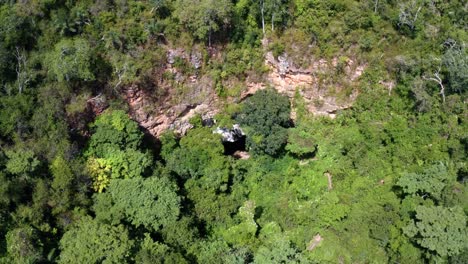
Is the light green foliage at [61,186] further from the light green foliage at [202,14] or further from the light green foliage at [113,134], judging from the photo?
the light green foliage at [202,14]

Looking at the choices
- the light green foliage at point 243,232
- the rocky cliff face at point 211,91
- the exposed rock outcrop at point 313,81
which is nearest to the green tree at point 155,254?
the light green foliage at point 243,232

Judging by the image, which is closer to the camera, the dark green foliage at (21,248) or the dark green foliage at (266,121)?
the dark green foliage at (21,248)

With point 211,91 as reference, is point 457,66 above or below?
above

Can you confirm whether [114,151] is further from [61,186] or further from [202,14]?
[202,14]

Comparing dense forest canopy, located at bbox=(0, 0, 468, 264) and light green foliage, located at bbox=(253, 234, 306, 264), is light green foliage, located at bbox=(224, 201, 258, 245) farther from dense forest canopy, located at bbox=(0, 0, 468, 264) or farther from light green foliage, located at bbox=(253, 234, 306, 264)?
light green foliage, located at bbox=(253, 234, 306, 264)

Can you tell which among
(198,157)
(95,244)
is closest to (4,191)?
(95,244)

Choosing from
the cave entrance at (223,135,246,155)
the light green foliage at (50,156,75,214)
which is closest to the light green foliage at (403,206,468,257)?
the cave entrance at (223,135,246,155)
